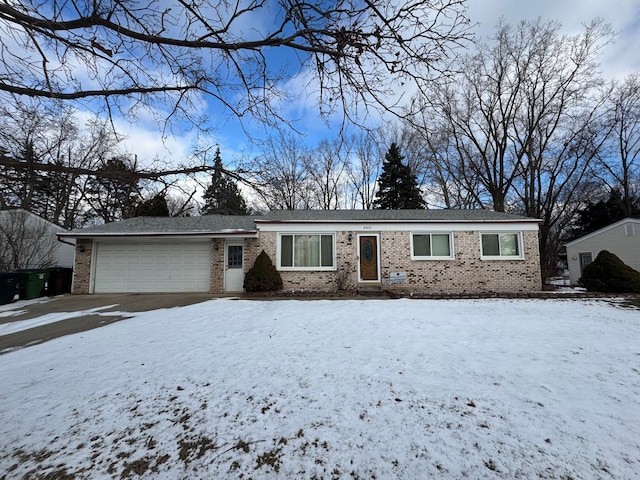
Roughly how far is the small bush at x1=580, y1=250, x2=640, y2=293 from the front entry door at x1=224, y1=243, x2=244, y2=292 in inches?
505

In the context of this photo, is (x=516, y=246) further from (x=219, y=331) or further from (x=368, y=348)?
(x=219, y=331)

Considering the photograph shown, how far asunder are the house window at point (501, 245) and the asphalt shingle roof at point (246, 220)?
0.65 meters

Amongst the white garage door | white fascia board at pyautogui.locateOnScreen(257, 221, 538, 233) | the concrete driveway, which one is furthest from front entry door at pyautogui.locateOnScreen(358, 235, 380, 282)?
the concrete driveway

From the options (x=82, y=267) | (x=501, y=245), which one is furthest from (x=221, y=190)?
(x=501, y=245)

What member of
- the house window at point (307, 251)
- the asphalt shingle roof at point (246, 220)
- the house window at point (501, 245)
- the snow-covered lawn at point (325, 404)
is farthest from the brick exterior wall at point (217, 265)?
the house window at point (501, 245)

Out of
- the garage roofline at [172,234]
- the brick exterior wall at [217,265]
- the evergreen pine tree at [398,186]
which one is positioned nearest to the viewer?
the garage roofline at [172,234]

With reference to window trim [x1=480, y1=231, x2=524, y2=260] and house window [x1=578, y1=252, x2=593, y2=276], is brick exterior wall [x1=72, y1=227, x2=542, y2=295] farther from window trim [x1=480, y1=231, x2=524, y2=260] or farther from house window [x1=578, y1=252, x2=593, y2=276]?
house window [x1=578, y1=252, x2=593, y2=276]

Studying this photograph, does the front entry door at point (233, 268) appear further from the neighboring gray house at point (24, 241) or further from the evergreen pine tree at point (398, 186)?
the evergreen pine tree at point (398, 186)

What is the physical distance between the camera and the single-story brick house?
35.9ft

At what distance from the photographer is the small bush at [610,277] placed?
30.7 ft

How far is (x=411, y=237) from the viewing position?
1116 centimetres

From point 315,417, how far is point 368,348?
188 centimetres

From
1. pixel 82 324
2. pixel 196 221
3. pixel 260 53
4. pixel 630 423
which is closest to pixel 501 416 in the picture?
pixel 630 423

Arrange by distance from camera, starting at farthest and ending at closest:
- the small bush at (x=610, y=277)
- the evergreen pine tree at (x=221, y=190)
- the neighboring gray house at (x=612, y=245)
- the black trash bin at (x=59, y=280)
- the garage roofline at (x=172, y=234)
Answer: the neighboring gray house at (x=612, y=245)
the black trash bin at (x=59, y=280)
the garage roofline at (x=172, y=234)
the small bush at (x=610, y=277)
the evergreen pine tree at (x=221, y=190)
